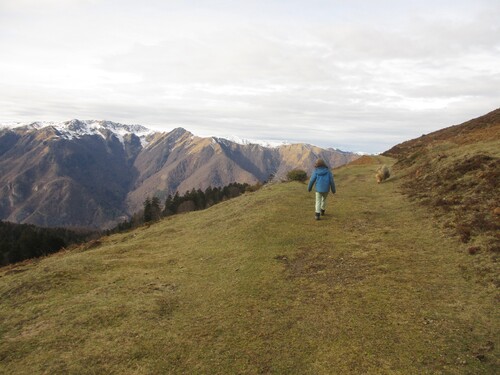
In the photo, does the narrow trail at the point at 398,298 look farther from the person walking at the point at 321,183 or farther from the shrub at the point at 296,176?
the shrub at the point at 296,176

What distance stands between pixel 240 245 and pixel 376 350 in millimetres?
10431

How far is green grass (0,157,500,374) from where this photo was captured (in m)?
9.91

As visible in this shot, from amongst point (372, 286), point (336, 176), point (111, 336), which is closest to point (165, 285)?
point (111, 336)

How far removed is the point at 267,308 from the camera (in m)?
12.7

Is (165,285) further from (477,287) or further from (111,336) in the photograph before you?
(477,287)

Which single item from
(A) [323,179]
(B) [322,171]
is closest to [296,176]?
(B) [322,171]

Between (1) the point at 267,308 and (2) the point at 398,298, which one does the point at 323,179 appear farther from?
(1) the point at 267,308

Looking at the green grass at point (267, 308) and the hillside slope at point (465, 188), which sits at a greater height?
the hillside slope at point (465, 188)

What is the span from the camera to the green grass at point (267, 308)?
32.5ft

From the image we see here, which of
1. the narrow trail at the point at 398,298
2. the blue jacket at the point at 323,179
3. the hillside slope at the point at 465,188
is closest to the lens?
the narrow trail at the point at 398,298

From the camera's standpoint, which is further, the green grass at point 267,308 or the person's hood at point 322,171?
the person's hood at point 322,171

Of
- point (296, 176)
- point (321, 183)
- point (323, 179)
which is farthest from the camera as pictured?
point (296, 176)

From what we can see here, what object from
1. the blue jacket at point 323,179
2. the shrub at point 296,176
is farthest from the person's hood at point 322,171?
the shrub at point 296,176

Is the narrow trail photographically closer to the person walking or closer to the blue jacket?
the person walking
